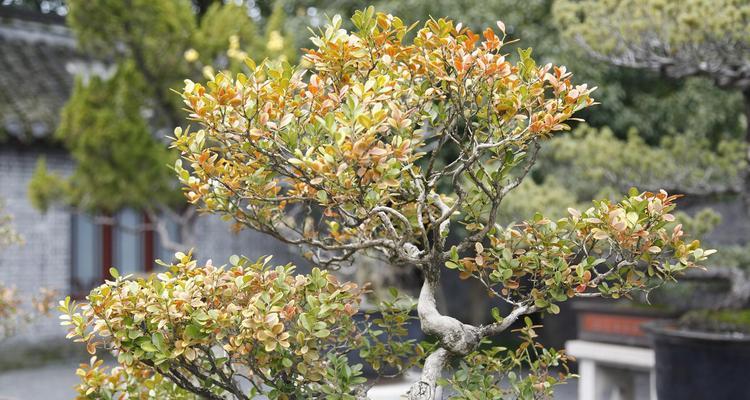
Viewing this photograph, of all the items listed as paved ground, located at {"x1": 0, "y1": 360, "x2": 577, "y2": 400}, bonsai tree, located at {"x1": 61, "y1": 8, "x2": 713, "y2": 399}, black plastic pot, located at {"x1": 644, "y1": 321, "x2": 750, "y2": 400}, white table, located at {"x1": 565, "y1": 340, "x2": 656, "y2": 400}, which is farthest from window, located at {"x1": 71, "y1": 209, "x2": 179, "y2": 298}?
bonsai tree, located at {"x1": 61, "y1": 8, "x2": 713, "y2": 399}

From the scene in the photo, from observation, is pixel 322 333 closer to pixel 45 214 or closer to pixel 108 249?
pixel 45 214

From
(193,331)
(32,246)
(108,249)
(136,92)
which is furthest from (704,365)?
(108,249)

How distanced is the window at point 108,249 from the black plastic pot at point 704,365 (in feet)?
22.8

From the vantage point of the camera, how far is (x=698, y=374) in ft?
14.6

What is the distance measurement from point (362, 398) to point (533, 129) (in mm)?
997

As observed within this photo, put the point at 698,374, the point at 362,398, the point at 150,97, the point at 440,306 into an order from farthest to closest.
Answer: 1. the point at 440,306
2. the point at 150,97
3. the point at 698,374
4. the point at 362,398

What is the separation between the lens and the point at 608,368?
6129 millimetres

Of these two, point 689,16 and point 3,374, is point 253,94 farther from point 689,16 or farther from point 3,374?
point 3,374

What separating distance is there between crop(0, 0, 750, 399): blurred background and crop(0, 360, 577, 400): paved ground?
0.05 meters

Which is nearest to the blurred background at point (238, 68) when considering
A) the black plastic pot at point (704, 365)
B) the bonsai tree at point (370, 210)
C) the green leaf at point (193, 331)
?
the bonsai tree at point (370, 210)

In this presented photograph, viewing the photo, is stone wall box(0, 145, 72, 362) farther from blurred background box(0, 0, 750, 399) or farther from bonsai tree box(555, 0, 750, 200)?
bonsai tree box(555, 0, 750, 200)

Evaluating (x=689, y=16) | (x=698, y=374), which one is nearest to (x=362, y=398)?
(x=698, y=374)

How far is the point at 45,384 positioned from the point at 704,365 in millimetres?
6392

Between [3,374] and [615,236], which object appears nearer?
[615,236]
